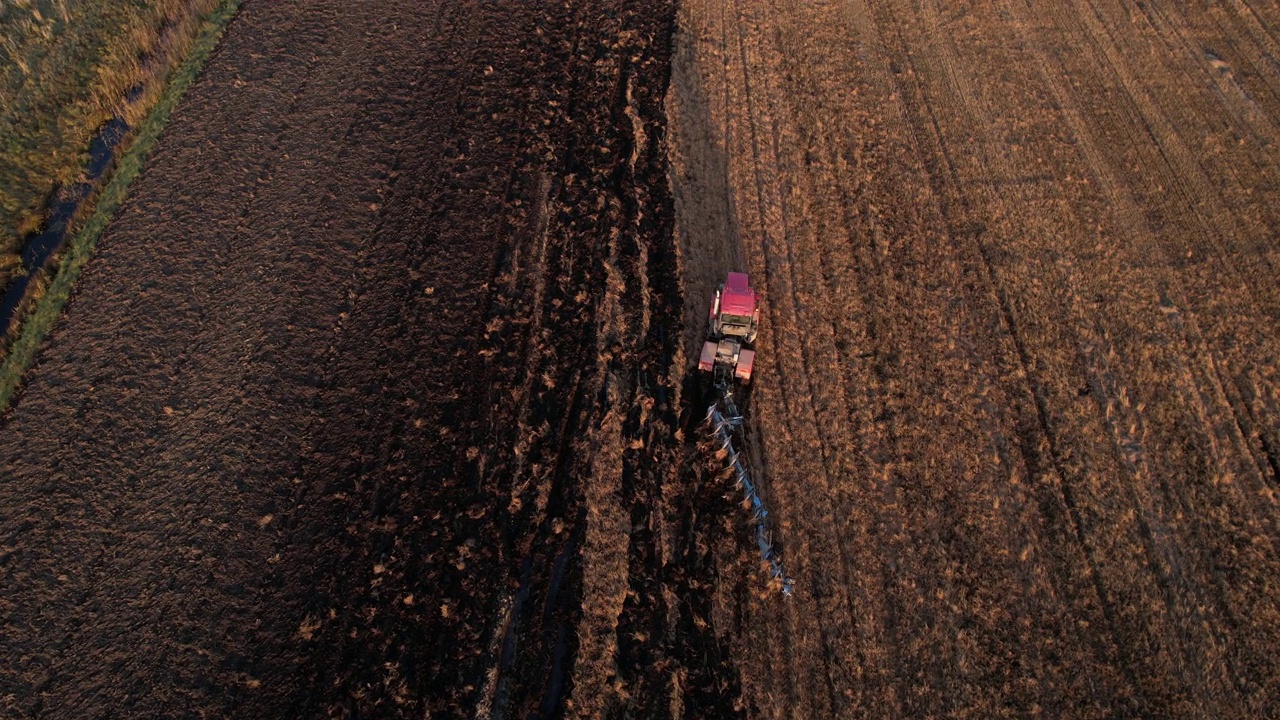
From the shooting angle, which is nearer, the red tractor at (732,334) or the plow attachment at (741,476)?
the plow attachment at (741,476)

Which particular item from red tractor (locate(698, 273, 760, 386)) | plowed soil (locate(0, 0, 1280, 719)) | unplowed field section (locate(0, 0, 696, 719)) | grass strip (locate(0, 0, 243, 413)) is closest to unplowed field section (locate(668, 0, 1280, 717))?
plowed soil (locate(0, 0, 1280, 719))

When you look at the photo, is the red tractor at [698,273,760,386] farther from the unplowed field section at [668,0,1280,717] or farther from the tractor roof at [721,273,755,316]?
the unplowed field section at [668,0,1280,717]

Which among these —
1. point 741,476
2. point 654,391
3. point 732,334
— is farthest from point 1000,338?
point 654,391

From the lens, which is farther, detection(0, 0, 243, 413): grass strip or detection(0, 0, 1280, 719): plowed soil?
detection(0, 0, 243, 413): grass strip

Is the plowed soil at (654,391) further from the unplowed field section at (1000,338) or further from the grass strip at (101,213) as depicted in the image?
the grass strip at (101,213)

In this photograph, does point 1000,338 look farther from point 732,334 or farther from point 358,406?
point 358,406

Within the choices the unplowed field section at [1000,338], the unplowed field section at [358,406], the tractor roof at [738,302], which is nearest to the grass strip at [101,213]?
the unplowed field section at [358,406]
